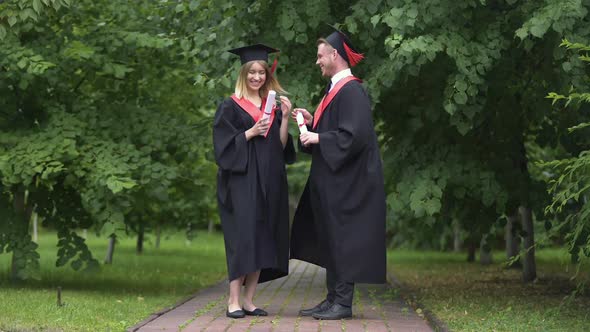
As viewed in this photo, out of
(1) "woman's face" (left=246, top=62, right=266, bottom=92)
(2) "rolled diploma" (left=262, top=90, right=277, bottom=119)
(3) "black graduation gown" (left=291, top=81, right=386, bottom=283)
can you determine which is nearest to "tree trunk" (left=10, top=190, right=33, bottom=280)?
(1) "woman's face" (left=246, top=62, right=266, bottom=92)

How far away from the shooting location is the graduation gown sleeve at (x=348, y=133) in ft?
26.5

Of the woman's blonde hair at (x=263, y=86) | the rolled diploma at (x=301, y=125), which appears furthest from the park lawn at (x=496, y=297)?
the woman's blonde hair at (x=263, y=86)

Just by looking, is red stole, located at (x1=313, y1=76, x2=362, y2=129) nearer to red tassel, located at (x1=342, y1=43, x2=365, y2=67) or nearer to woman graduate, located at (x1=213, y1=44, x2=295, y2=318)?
red tassel, located at (x1=342, y1=43, x2=365, y2=67)

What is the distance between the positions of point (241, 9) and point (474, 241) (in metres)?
4.30

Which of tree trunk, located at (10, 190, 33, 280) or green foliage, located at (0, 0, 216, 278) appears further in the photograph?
tree trunk, located at (10, 190, 33, 280)

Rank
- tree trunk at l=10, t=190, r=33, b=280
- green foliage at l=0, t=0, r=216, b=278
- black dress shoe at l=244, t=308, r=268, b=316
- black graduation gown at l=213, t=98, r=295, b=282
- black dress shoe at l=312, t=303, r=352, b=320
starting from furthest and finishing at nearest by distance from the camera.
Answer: tree trunk at l=10, t=190, r=33, b=280
green foliage at l=0, t=0, r=216, b=278
black dress shoe at l=244, t=308, r=268, b=316
black graduation gown at l=213, t=98, r=295, b=282
black dress shoe at l=312, t=303, r=352, b=320

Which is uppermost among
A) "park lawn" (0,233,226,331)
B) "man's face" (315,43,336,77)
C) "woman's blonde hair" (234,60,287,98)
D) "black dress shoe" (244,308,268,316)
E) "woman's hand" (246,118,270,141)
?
"man's face" (315,43,336,77)

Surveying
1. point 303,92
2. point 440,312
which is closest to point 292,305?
point 440,312

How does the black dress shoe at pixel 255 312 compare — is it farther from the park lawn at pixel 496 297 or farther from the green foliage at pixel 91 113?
the green foliage at pixel 91 113

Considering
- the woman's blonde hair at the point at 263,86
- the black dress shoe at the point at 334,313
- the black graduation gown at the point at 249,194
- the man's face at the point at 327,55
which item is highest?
the man's face at the point at 327,55

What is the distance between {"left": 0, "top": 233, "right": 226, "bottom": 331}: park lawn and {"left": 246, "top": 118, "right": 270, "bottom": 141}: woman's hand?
1.79 m

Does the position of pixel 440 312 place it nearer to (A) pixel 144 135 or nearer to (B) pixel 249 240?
(B) pixel 249 240

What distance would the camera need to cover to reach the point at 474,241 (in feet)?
42.6

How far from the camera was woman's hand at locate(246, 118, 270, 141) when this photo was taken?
8.23 meters
